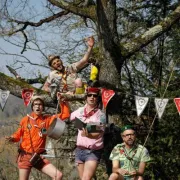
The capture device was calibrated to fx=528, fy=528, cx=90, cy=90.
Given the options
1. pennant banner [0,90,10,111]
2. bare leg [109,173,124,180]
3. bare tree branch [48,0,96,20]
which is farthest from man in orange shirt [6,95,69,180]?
bare tree branch [48,0,96,20]

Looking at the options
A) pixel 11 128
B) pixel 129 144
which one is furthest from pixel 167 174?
pixel 11 128

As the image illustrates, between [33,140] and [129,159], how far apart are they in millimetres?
1383

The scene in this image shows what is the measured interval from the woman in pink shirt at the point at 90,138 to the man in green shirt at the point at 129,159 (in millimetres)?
285

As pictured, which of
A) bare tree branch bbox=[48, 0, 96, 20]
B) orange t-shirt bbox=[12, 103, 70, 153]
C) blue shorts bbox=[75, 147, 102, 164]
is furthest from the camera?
bare tree branch bbox=[48, 0, 96, 20]

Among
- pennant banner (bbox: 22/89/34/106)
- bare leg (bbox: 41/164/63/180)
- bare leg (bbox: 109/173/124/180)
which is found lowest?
bare leg (bbox: 109/173/124/180)

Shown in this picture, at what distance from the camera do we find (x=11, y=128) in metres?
14.3

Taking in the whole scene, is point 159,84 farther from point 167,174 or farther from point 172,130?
point 167,174

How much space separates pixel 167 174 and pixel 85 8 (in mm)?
3653

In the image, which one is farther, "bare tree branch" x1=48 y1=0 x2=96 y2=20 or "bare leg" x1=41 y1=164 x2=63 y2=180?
"bare tree branch" x1=48 y1=0 x2=96 y2=20

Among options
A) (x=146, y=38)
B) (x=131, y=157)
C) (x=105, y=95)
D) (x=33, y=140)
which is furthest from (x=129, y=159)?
(x=146, y=38)

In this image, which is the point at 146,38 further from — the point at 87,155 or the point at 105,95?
the point at 87,155

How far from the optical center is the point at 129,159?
7.12 meters

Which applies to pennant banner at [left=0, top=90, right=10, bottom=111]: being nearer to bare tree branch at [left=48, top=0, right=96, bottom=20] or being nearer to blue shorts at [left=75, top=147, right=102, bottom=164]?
bare tree branch at [left=48, top=0, right=96, bottom=20]

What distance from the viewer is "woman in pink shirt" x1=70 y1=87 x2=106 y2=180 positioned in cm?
725
